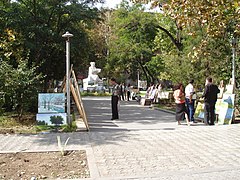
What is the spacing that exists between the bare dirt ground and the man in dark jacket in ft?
20.0

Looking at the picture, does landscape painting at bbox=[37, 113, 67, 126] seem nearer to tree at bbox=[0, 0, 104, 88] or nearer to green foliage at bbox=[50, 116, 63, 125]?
green foliage at bbox=[50, 116, 63, 125]

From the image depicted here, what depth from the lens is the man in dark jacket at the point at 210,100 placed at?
38.4ft

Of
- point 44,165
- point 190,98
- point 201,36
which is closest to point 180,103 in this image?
point 190,98

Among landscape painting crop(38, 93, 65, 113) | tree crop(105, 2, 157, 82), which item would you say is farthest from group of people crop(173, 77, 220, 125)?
tree crop(105, 2, 157, 82)

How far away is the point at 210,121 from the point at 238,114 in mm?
2575

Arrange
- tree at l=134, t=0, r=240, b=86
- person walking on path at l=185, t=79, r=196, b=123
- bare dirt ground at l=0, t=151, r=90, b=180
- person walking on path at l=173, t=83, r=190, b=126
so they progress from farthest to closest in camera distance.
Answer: person walking on path at l=185, t=79, r=196, b=123 → person walking on path at l=173, t=83, r=190, b=126 → tree at l=134, t=0, r=240, b=86 → bare dirt ground at l=0, t=151, r=90, b=180

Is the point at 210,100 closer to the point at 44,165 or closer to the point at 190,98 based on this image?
the point at 190,98

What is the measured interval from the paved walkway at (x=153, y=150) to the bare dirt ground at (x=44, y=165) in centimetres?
26

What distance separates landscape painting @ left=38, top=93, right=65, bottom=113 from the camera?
10.7 meters

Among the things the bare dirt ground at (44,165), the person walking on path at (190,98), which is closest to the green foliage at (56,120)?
the bare dirt ground at (44,165)

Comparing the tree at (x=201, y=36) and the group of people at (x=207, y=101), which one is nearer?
the tree at (x=201, y=36)

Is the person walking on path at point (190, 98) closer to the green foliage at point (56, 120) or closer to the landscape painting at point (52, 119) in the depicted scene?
the landscape painting at point (52, 119)

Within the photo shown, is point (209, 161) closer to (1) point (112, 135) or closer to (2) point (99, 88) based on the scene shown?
(1) point (112, 135)

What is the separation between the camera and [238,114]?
13828 mm
